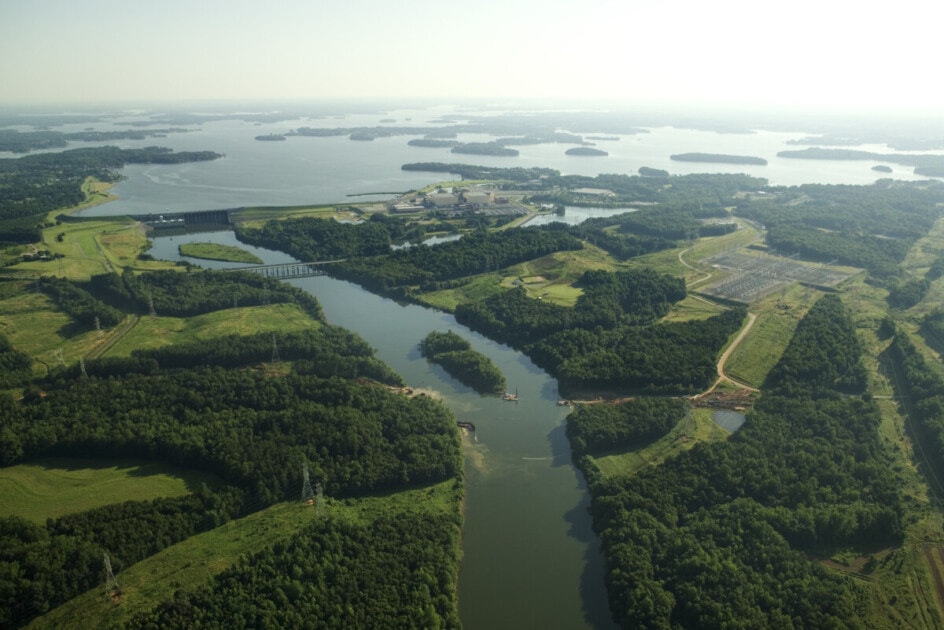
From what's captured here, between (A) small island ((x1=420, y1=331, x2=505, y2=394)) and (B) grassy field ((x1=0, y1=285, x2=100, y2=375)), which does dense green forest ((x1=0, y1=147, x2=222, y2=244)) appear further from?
(A) small island ((x1=420, y1=331, x2=505, y2=394))

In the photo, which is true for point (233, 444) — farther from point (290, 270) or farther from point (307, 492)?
point (290, 270)

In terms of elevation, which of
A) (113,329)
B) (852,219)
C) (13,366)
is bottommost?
(113,329)

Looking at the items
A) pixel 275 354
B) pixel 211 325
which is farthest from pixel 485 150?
pixel 275 354

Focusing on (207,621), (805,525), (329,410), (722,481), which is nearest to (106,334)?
(329,410)

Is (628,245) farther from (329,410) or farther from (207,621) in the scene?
(207,621)

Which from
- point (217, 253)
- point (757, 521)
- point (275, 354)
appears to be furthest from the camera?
point (217, 253)

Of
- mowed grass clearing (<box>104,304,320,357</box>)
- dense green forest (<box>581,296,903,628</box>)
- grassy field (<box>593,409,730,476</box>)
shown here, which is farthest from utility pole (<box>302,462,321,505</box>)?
mowed grass clearing (<box>104,304,320,357</box>)

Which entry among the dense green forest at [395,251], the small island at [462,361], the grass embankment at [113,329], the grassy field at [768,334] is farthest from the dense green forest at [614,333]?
the grass embankment at [113,329]

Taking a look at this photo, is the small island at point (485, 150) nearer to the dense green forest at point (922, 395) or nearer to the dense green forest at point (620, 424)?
the dense green forest at point (922, 395)
